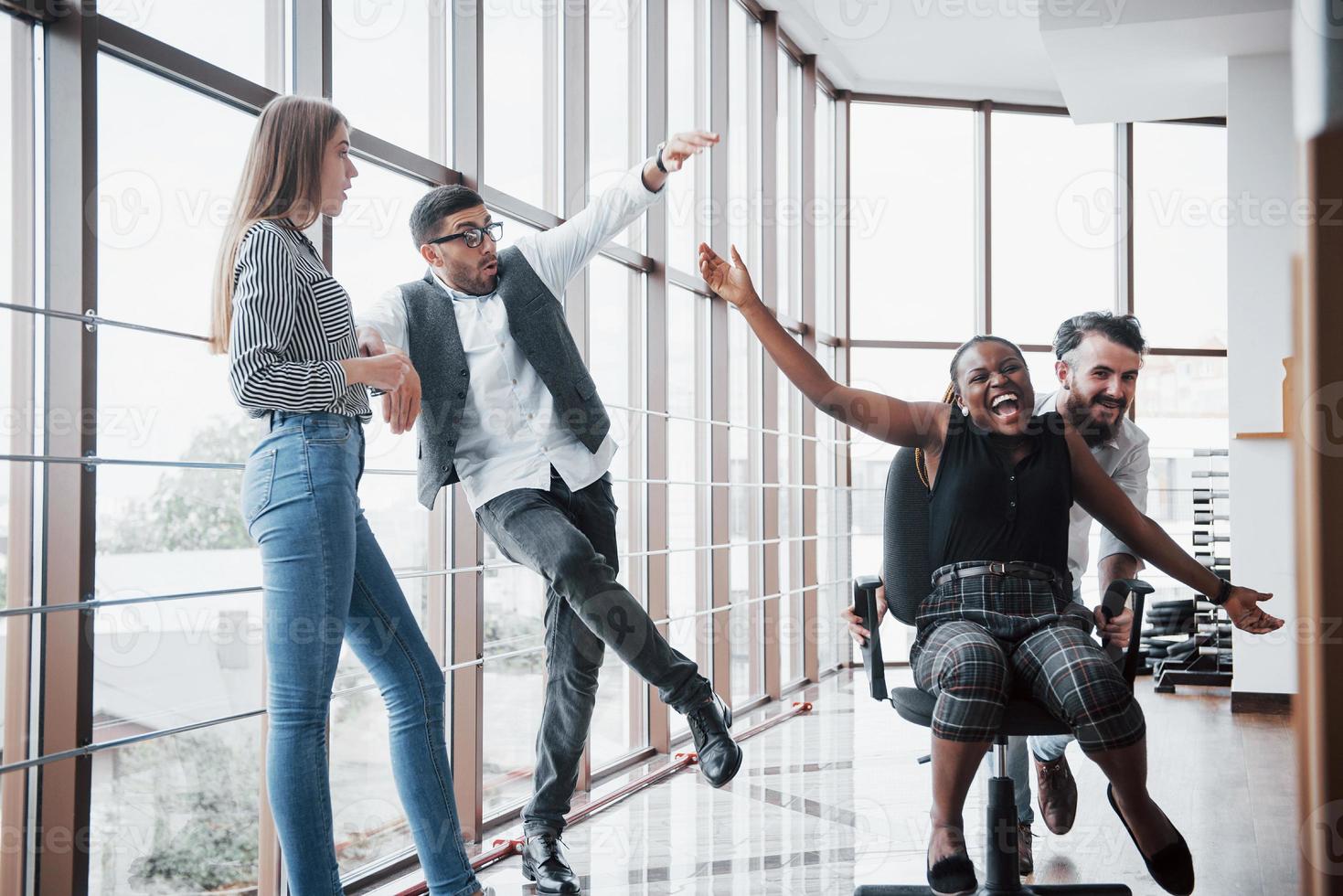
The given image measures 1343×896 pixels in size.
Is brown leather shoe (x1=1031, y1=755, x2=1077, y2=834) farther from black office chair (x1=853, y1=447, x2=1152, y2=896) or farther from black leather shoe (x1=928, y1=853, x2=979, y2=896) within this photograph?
black leather shoe (x1=928, y1=853, x2=979, y2=896)

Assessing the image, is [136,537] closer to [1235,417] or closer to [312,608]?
[312,608]

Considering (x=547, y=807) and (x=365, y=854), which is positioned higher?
(x=547, y=807)

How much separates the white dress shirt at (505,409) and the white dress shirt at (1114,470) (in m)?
1.16

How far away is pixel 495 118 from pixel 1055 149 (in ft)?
15.7

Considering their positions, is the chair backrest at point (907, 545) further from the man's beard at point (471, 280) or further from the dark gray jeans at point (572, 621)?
the man's beard at point (471, 280)

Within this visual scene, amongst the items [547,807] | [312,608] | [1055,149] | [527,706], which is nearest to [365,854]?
[547,807]

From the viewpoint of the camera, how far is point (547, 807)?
7.85 ft

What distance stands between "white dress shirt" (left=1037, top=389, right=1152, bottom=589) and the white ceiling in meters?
2.61

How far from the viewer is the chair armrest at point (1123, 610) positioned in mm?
2045

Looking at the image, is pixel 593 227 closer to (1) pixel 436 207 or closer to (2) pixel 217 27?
(1) pixel 436 207

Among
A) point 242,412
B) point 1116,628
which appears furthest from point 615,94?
point 1116,628

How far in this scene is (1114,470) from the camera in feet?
8.65

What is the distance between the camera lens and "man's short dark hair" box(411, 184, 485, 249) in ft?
7.46

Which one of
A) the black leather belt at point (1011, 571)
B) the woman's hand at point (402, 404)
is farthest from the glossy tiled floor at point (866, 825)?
the woman's hand at point (402, 404)
